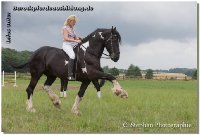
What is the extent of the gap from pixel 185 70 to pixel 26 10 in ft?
15.4

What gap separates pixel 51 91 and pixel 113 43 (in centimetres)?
261

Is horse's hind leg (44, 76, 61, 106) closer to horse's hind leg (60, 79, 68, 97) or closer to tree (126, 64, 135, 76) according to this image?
horse's hind leg (60, 79, 68, 97)

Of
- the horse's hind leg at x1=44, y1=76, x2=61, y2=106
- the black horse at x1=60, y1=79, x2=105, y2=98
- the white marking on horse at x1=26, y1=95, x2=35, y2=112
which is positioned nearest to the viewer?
the white marking on horse at x1=26, y1=95, x2=35, y2=112

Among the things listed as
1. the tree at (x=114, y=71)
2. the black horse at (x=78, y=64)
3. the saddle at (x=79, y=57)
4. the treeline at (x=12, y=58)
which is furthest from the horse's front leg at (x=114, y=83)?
the treeline at (x=12, y=58)

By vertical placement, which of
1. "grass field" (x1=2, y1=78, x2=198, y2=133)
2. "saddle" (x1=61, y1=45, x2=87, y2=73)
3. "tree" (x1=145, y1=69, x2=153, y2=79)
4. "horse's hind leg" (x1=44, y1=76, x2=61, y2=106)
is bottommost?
"grass field" (x1=2, y1=78, x2=198, y2=133)

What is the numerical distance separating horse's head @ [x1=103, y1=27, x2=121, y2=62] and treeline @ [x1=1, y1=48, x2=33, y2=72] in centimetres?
265

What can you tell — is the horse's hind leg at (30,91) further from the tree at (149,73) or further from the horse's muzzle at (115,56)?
the tree at (149,73)

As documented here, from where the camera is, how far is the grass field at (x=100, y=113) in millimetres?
11430

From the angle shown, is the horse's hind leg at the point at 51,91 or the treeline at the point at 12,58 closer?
the treeline at the point at 12,58

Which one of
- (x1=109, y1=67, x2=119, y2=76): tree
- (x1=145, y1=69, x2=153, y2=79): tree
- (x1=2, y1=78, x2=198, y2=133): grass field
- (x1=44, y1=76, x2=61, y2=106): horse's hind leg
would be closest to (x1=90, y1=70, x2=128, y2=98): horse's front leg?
(x1=2, y1=78, x2=198, y2=133): grass field

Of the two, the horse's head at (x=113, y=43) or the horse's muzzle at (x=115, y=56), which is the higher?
the horse's head at (x=113, y=43)

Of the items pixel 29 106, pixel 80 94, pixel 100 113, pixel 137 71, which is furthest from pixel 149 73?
pixel 29 106

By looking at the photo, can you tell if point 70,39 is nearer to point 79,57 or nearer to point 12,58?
point 79,57

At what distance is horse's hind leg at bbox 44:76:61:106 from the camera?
44.1 ft
